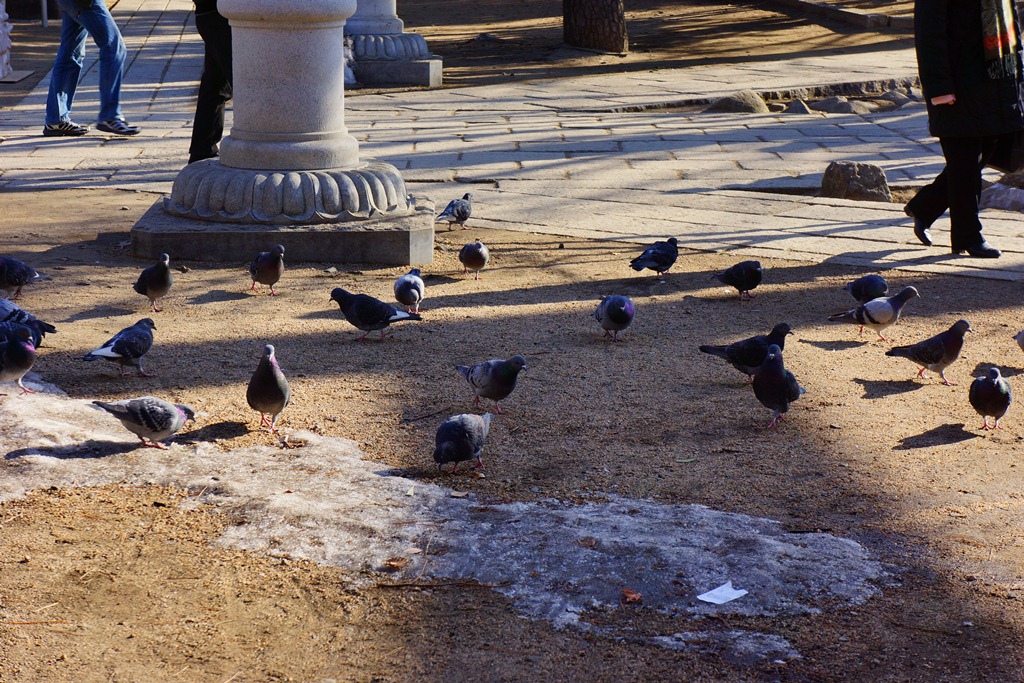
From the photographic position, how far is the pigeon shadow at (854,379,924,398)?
15.5ft

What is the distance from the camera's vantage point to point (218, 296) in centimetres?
587

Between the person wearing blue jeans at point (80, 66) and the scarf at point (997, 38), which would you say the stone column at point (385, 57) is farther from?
the scarf at point (997, 38)

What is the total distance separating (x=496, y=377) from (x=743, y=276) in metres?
2.09

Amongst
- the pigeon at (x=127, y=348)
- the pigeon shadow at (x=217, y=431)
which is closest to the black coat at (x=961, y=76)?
the pigeon shadow at (x=217, y=431)

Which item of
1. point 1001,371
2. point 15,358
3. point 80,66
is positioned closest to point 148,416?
point 15,358

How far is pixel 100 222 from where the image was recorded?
7.32 m

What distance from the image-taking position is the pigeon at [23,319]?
466 centimetres

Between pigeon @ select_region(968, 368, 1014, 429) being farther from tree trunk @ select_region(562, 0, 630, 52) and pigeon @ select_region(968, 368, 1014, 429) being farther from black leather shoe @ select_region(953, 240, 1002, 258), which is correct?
tree trunk @ select_region(562, 0, 630, 52)

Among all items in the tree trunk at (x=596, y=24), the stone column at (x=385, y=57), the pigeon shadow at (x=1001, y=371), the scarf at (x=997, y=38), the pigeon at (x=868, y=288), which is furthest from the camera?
the tree trunk at (x=596, y=24)

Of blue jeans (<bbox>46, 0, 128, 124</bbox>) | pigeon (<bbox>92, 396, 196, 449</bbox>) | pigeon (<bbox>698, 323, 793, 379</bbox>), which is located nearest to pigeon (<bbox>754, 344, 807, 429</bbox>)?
pigeon (<bbox>698, 323, 793, 379</bbox>)

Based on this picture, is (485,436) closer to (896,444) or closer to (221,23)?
(896,444)

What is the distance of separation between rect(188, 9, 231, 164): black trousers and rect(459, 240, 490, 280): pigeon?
240cm

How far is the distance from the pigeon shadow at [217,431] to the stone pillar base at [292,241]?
247 centimetres

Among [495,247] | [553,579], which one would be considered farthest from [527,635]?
[495,247]
